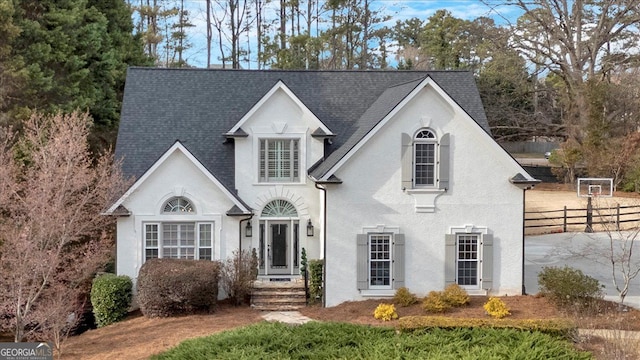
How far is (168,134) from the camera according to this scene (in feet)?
64.5

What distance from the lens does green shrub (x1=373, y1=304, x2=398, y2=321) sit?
15.3 m

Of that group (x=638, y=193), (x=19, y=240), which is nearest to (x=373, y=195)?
(x=19, y=240)

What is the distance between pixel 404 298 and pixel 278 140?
677 cm

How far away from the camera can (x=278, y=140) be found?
19.0 meters

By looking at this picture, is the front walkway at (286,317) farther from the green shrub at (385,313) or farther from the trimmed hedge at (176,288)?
the green shrub at (385,313)

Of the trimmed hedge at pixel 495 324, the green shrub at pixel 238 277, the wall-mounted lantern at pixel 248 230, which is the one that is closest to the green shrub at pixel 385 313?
the trimmed hedge at pixel 495 324

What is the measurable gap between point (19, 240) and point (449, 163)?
485 inches

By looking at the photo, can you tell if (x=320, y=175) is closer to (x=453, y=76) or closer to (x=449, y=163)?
(x=449, y=163)

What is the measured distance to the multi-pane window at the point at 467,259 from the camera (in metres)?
17.5

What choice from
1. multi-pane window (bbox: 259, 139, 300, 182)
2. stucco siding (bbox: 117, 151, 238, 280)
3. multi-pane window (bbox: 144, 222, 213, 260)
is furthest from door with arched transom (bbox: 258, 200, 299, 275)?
multi-pane window (bbox: 144, 222, 213, 260)

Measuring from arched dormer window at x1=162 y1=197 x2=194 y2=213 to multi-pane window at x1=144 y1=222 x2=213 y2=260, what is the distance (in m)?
0.43

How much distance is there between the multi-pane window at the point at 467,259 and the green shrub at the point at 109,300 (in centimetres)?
1044

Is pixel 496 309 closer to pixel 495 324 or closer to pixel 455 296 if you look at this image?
pixel 455 296

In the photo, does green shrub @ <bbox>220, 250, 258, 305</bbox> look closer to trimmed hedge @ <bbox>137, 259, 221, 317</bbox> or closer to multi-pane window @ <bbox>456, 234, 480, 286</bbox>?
trimmed hedge @ <bbox>137, 259, 221, 317</bbox>
